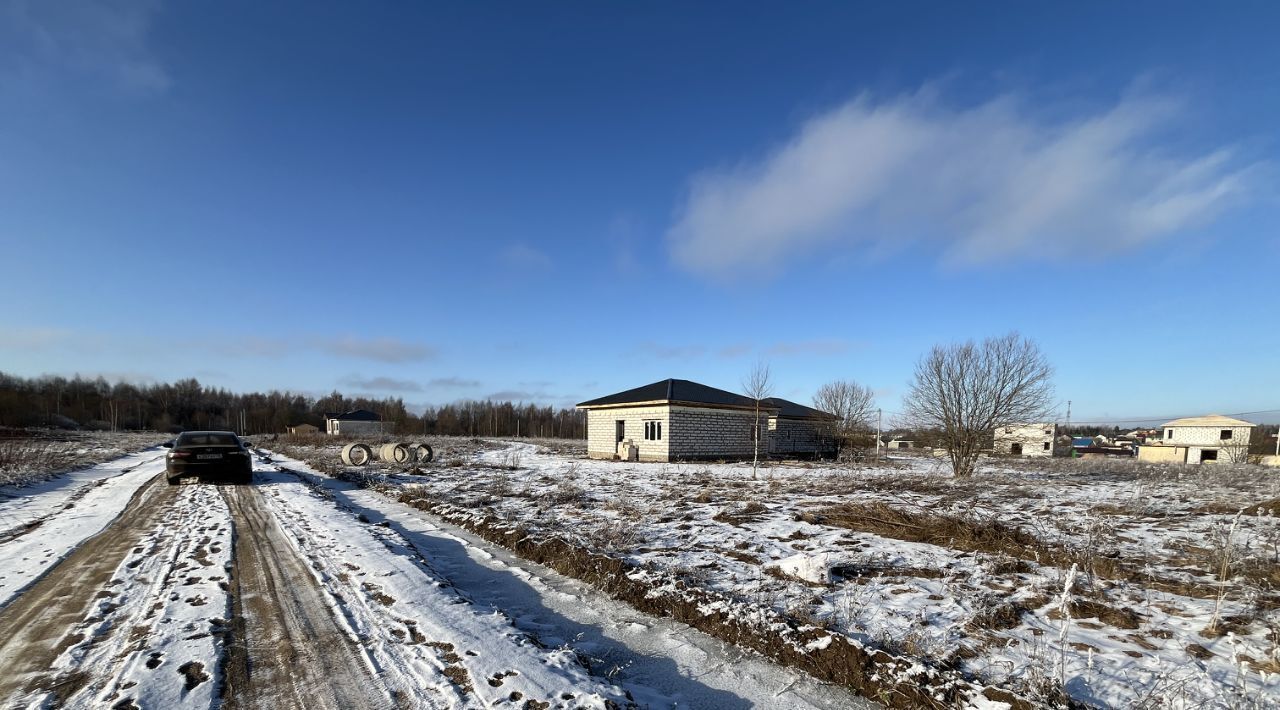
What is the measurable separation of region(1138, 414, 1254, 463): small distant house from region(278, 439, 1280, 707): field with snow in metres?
48.1

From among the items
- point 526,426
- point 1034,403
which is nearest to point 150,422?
point 526,426

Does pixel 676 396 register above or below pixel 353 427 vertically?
above

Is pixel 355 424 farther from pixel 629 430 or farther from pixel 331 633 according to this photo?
pixel 331 633

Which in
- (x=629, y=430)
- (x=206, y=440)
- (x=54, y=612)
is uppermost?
(x=206, y=440)

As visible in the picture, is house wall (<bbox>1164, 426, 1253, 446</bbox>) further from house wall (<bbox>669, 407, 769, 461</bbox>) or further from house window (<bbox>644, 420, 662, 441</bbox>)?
house window (<bbox>644, 420, 662, 441</bbox>)

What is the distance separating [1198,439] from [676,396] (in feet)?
173

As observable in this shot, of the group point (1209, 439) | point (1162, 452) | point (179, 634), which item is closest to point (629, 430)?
point (179, 634)

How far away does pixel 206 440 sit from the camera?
40.8 feet

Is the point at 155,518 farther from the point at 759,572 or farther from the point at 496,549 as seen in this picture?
the point at 759,572

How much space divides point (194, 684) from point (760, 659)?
3.41 metres

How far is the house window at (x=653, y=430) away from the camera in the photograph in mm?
23016

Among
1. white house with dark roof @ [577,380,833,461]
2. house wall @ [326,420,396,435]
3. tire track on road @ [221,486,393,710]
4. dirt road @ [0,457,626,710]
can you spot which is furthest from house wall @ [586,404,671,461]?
house wall @ [326,420,396,435]

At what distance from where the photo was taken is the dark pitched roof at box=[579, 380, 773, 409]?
23.4m

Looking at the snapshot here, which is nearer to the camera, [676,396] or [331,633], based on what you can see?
[331,633]
